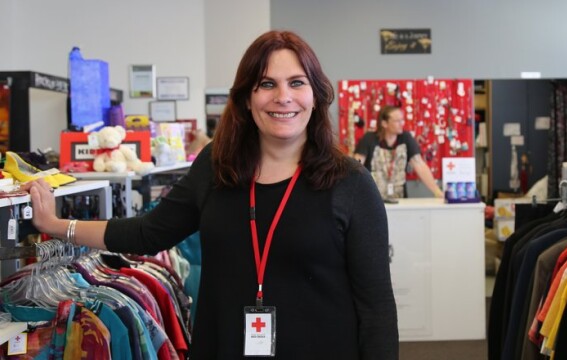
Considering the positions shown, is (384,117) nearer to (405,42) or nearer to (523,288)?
(405,42)

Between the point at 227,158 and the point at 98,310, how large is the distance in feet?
1.95

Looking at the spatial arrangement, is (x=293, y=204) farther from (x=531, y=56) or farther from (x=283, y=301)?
(x=531, y=56)

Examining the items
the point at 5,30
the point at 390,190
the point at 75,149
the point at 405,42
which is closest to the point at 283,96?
the point at 75,149

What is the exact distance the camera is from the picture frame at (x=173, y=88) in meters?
7.79

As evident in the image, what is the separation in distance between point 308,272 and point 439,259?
11.5 ft

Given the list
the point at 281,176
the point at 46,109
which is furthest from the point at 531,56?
the point at 281,176

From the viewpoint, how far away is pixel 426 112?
734cm

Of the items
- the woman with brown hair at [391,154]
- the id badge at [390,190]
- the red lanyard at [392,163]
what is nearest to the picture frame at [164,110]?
the woman with brown hair at [391,154]

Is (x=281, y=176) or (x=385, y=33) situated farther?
(x=385, y=33)

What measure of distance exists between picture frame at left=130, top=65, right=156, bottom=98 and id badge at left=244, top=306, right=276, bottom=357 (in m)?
6.42

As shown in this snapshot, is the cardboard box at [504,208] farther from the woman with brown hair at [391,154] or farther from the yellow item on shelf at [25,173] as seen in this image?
the yellow item on shelf at [25,173]

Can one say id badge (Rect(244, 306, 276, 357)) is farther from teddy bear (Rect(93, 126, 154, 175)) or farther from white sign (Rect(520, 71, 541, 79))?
white sign (Rect(520, 71, 541, 79))

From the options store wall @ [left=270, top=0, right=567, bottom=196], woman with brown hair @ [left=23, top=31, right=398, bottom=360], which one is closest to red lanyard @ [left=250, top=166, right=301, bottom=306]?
woman with brown hair @ [left=23, top=31, right=398, bottom=360]

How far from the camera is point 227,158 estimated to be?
1.73m
